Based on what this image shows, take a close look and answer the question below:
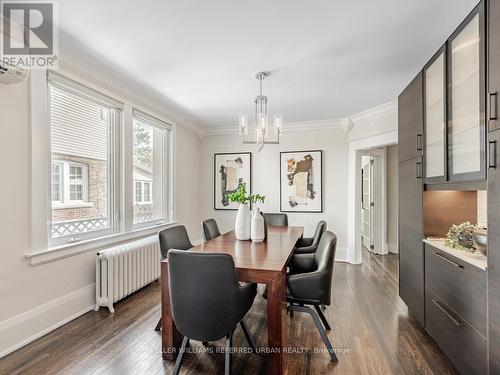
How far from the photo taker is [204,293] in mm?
1580

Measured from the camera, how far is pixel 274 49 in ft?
7.77

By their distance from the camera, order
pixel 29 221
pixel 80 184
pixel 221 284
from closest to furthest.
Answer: pixel 221 284
pixel 29 221
pixel 80 184

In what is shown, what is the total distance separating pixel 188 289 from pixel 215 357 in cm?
80

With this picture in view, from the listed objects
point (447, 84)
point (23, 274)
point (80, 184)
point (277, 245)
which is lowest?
point (23, 274)

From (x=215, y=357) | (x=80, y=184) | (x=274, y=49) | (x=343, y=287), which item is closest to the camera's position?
(x=215, y=357)

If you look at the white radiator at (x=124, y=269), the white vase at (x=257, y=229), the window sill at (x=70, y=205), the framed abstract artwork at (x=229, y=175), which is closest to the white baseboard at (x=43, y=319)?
the white radiator at (x=124, y=269)

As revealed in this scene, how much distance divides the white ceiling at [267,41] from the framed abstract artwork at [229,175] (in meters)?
1.89

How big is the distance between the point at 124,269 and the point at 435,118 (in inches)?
132

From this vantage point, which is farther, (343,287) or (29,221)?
(343,287)

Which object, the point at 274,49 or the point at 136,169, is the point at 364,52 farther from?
the point at 136,169

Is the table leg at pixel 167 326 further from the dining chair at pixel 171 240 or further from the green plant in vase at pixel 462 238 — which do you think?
the green plant in vase at pixel 462 238

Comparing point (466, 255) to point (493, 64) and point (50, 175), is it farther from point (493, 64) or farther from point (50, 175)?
point (50, 175)

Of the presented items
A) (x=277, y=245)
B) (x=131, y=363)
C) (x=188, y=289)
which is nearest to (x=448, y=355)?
(x=277, y=245)

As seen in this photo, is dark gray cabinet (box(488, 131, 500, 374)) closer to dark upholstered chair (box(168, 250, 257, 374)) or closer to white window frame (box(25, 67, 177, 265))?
dark upholstered chair (box(168, 250, 257, 374))
